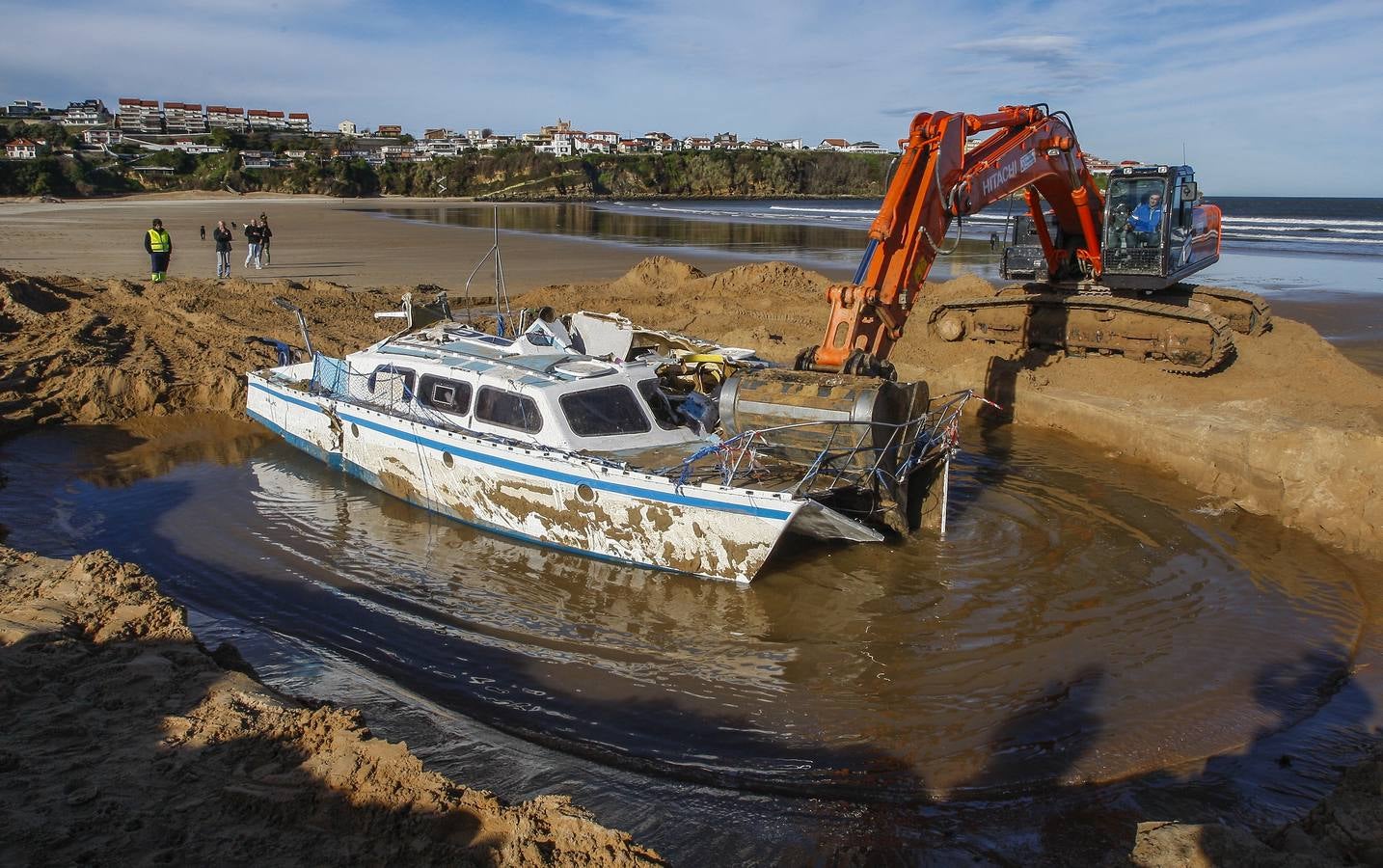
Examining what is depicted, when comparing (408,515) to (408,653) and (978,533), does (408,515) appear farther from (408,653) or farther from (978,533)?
(978,533)

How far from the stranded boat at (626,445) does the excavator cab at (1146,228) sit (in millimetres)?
6083

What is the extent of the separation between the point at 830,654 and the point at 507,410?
4.30 metres

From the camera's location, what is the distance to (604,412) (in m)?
9.67

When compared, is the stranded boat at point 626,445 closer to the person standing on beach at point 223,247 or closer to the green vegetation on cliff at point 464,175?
the person standing on beach at point 223,247

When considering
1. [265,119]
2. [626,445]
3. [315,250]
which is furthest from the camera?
[265,119]

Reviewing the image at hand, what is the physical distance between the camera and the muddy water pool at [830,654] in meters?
5.63

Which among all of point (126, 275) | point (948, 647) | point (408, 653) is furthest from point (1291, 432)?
point (126, 275)

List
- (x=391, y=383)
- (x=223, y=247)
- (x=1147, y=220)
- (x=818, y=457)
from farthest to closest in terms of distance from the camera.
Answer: (x=223, y=247), (x=1147, y=220), (x=391, y=383), (x=818, y=457)

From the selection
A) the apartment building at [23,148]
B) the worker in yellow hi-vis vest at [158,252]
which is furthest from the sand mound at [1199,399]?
the apartment building at [23,148]

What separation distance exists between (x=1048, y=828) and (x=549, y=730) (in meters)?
3.19

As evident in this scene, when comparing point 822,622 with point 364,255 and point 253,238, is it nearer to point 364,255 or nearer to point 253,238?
point 253,238

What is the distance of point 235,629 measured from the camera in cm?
759

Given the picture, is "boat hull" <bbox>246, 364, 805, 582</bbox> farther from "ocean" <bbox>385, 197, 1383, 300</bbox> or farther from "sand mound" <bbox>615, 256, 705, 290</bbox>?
"sand mound" <bbox>615, 256, 705, 290</bbox>

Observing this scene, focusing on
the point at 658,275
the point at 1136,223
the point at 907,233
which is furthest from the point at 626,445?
the point at 658,275
